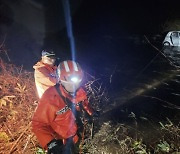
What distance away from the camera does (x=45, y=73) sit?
6711 mm

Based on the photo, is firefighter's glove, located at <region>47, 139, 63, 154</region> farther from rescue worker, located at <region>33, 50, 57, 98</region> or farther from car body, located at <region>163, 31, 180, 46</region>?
car body, located at <region>163, 31, 180, 46</region>

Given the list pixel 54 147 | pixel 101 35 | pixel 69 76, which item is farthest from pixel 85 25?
pixel 54 147

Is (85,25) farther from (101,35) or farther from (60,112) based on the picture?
(60,112)

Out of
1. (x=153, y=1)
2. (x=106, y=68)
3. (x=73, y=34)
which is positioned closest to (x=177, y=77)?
(x=106, y=68)

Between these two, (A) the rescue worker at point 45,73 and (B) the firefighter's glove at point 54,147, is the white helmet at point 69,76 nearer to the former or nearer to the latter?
(B) the firefighter's glove at point 54,147

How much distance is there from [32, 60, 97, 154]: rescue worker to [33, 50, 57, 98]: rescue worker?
1.85m

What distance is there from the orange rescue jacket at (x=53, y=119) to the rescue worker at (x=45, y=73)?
1.90 meters

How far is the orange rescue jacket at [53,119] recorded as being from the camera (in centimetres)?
425

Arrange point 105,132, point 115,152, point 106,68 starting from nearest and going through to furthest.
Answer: point 115,152 < point 105,132 < point 106,68

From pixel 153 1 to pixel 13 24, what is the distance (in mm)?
13686

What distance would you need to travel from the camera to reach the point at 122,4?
108 ft

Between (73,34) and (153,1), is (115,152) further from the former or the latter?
(153,1)

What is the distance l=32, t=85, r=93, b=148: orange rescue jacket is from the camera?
13.9ft

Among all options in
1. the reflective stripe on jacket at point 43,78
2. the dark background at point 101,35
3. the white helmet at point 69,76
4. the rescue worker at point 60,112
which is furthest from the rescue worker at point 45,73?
the dark background at point 101,35
